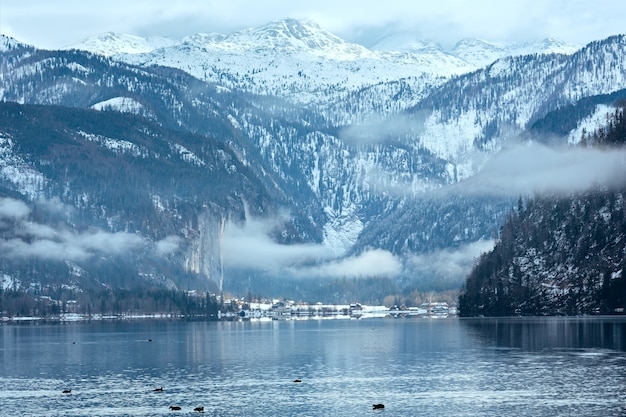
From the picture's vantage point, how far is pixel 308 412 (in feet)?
533

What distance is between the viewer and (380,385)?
191m

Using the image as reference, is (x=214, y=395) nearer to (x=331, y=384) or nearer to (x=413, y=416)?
(x=331, y=384)

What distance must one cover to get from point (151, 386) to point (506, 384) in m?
52.6

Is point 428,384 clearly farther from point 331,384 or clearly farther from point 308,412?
point 308,412

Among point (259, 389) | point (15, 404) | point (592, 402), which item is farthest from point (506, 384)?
point (15, 404)

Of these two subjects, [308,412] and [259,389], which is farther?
[259,389]

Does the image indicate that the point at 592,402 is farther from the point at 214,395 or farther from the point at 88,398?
the point at 88,398

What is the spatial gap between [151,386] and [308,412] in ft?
130

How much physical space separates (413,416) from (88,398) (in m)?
48.6

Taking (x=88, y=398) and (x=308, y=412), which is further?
(x=88, y=398)

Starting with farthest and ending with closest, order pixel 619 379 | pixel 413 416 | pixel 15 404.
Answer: pixel 619 379 < pixel 15 404 < pixel 413 416

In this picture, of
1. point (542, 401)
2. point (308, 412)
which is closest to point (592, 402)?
point (542, 401)

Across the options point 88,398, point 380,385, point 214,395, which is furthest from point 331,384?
point 88,398

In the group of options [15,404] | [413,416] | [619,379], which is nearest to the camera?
[413,416]
